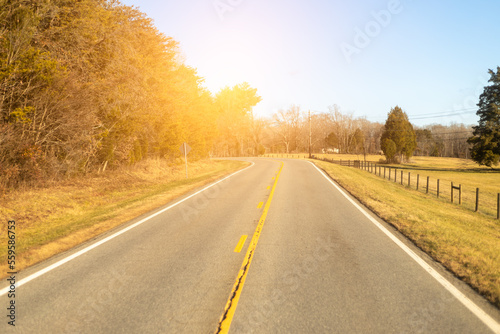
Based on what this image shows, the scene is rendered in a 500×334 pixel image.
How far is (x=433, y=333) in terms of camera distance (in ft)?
10.4

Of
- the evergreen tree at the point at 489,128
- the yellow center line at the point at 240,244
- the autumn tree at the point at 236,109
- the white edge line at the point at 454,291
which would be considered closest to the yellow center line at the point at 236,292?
the yellow center line at the point at 240,244

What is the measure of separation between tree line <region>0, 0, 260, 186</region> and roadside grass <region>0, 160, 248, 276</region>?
3.20 ft

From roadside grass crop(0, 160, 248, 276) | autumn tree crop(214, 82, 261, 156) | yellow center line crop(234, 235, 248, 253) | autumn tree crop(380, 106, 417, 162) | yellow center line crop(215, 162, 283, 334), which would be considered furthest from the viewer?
autumn tree crop(214, 82, 261, 156)

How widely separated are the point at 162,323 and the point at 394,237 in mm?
5534

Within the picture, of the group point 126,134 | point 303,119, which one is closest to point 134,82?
point 126,134

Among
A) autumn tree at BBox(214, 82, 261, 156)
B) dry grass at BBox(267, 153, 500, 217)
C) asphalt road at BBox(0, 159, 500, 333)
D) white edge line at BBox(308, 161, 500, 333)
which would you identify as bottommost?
dry grass at BBox(267, 153, 500, 217)

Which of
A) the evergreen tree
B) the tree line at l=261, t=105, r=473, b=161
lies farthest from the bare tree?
the evergreen tree

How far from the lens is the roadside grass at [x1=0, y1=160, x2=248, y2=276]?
6.33 meters

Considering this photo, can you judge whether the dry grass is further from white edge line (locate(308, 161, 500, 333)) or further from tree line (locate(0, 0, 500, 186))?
tree line (locate(0, 0, 500, 186))

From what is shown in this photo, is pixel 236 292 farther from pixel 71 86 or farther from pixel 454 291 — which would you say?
pixel 71 86

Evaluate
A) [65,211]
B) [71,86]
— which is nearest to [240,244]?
[65,211]

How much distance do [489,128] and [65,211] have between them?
55275 mm

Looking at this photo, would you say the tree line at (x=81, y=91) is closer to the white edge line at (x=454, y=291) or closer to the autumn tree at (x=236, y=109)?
the white edge line at (x=454, y=291)

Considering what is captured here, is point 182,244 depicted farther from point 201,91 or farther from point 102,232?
point 201,91
